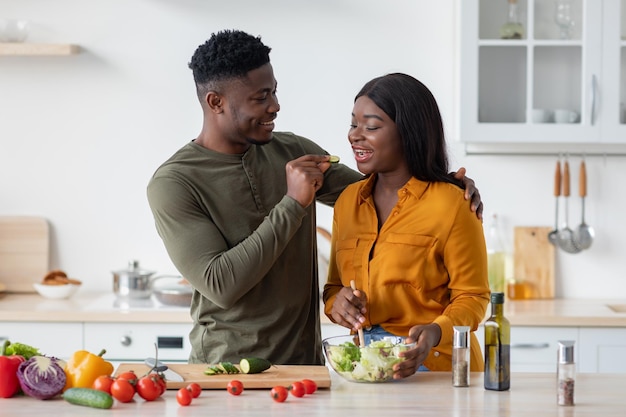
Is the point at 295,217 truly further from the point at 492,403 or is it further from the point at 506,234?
the point at 506,234

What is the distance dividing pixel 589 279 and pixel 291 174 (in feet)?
7.09

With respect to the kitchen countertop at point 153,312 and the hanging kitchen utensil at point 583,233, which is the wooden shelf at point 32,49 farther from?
the hanging kitchen utensil at point 583,233

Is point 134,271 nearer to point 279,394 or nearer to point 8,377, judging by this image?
point 8,377

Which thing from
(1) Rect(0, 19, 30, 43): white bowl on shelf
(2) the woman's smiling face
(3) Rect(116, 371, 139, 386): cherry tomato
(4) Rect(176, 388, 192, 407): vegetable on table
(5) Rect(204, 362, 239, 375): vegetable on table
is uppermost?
(1) Rect(0, 19, 30, 43): white bowl on shelf

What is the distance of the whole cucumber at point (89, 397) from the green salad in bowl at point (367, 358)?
0.48 meters

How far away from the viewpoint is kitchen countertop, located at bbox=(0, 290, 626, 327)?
365 centimetres

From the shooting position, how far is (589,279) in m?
4.16

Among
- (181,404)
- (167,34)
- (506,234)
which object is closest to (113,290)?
(167,34)

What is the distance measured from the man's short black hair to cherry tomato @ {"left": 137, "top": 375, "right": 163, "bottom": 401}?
0.80 metres

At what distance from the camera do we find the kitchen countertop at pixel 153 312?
3654 mm

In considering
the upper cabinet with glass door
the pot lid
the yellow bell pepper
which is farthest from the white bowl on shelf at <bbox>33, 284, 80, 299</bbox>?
the yellow bell pepper

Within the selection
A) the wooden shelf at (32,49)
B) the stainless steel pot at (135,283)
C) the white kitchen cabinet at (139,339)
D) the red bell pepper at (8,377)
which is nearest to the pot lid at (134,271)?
the stainless steel pot at (135,283)

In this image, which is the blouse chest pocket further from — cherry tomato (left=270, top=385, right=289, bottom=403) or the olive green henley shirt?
cherry tomato (left=270, top=385, right=289, bottom=403)

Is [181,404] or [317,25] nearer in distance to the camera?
[181,404]
